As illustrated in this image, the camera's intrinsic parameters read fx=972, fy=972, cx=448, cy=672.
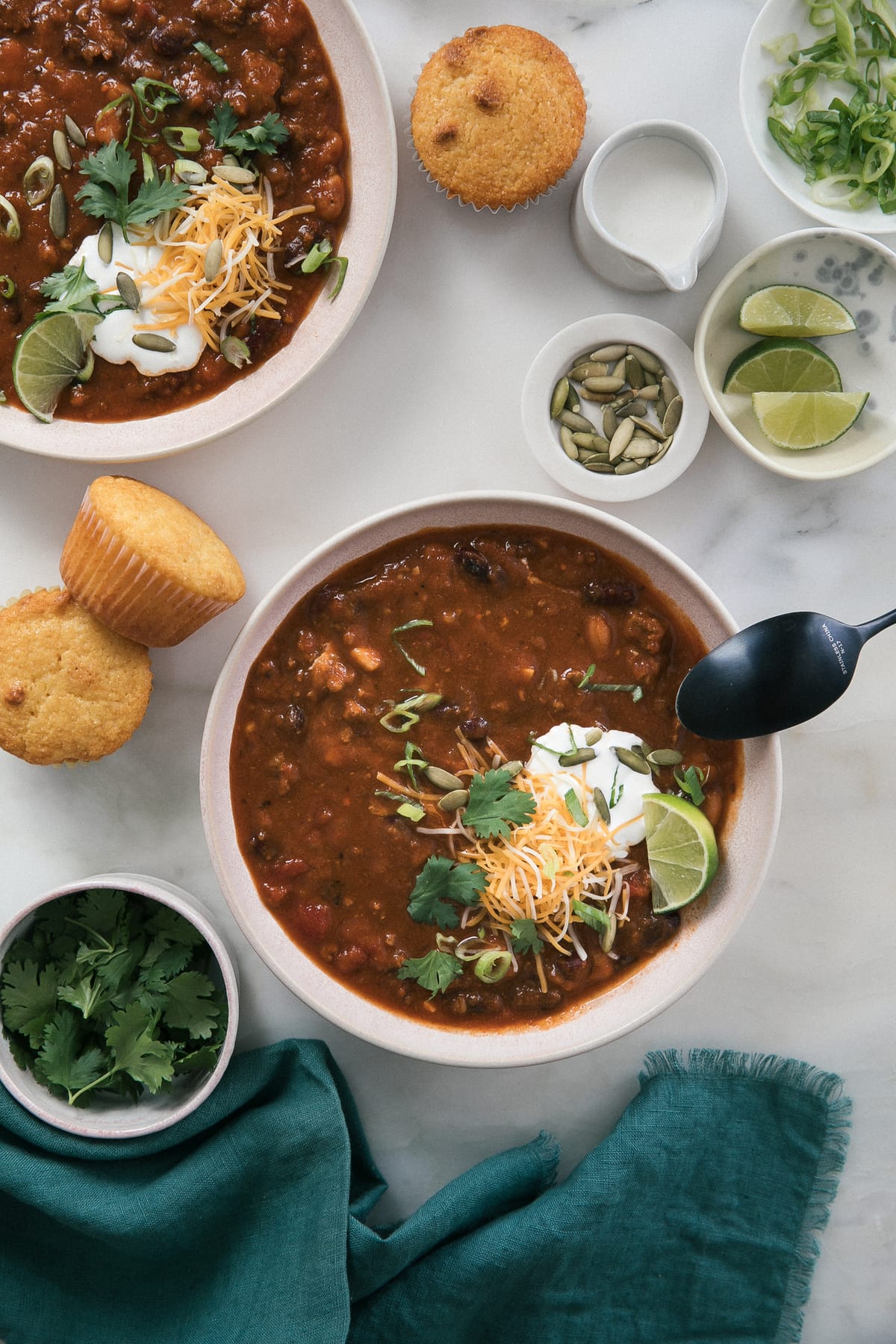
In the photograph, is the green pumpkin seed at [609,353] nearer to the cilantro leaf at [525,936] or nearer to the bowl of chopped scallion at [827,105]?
the bowl of chopped scallion at [827,105]

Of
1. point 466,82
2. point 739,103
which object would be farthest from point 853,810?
point 466,82

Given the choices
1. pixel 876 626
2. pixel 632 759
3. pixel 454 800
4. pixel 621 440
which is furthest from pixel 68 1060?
pixel 876 626

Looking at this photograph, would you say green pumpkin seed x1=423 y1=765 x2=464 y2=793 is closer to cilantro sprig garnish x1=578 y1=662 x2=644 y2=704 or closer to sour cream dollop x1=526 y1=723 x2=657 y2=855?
sour cream dollop x1=526 y1=723 x2=657 y2=855

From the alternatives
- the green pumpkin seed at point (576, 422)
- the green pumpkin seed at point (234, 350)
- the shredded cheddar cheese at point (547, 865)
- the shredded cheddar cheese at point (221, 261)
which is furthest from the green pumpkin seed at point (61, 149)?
the shredded cheddar cheese at point (547, 865)

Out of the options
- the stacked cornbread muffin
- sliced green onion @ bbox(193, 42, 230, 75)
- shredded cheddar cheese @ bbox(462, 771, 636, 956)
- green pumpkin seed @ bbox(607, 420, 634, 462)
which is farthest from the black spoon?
sliced green onion @ bbox(193, 42, 230, 75)

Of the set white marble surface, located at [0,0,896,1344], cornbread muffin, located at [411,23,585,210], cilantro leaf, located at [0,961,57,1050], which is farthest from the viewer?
white marble surface, located at [0,0,896,1344]

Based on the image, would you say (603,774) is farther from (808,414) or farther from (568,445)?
(808,414)
